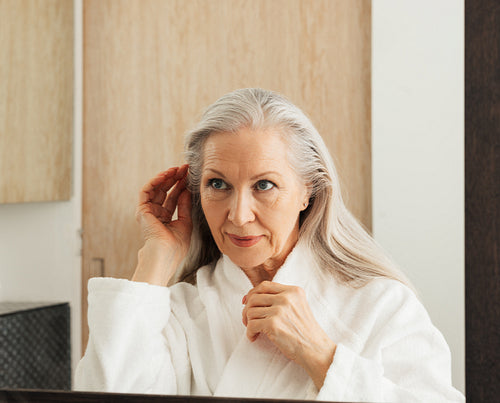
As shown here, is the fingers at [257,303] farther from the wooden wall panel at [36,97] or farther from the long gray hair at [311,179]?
the wooden wall panel at [36,97]

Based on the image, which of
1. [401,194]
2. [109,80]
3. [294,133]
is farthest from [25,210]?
[401,194]

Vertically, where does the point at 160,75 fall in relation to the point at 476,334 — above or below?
above

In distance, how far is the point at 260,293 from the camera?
50cm

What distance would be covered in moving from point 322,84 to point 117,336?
0.36 metres

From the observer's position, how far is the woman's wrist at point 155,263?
1.77ft

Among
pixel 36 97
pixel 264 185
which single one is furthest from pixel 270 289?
pixel 36 97

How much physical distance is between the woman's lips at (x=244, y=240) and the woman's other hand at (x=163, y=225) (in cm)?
8

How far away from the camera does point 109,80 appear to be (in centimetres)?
56

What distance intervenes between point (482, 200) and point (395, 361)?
193 millimetres

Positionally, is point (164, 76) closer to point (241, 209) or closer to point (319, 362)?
point (241, 209)

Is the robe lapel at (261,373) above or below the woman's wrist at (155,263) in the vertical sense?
below

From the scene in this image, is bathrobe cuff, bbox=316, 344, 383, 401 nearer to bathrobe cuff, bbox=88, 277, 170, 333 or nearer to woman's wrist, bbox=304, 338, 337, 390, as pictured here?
woman's wrist, bbox=304, 338, 337, 390

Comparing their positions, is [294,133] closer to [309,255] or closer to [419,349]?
[309,255]

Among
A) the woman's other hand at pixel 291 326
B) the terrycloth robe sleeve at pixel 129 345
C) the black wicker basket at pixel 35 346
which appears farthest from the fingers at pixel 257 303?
the black wicker basket at pixel 35 346
